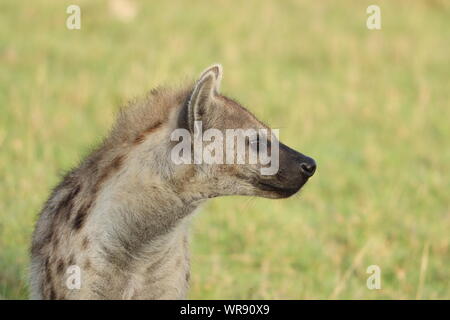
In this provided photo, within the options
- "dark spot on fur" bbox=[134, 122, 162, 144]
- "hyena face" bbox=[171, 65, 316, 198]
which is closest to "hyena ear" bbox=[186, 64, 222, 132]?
"hyena face" bbox=[171, 65, 316, 198]

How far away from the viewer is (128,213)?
3.63 m

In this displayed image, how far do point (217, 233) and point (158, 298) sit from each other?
2127 mm

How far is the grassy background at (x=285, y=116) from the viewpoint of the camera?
560cm

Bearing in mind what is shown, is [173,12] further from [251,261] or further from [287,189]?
[287,189]

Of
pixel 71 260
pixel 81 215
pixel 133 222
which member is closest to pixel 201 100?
pixel 133 222

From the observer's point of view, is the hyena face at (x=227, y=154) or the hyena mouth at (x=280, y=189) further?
the hyena mouth at (x=280, y=189)

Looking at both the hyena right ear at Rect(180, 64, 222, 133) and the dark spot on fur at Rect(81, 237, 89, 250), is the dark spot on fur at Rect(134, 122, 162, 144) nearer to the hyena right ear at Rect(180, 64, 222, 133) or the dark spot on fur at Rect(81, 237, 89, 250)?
the hyena right ear at Rect(180, 64, 222, 133)

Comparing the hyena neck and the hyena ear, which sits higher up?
the hyena ear

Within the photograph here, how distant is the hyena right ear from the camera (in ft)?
11.6

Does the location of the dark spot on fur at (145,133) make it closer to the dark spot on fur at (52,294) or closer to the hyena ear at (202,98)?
the hyena ear at (202,98)

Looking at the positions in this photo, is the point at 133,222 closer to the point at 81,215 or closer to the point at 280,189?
the point at 81,215

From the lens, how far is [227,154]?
→ 3.62 m

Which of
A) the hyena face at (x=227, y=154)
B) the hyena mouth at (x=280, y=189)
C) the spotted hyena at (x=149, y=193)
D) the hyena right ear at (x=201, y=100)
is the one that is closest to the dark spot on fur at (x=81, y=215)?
the spotted hyena at (x=149, y=193)
